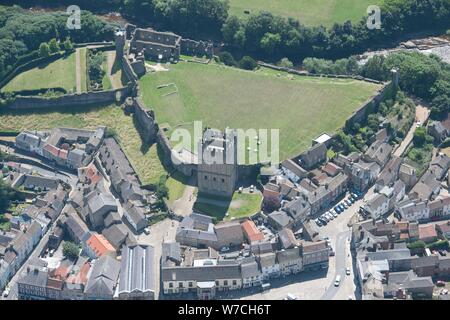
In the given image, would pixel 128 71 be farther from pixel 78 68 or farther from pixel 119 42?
pixel 78 68

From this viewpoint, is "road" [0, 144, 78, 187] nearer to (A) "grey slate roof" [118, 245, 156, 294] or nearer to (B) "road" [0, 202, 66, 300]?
(B) "road" [0, 202, 66, 300]

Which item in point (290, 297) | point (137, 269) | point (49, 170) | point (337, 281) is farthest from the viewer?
point (49, 170)

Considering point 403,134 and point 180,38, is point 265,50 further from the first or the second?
point 403,134

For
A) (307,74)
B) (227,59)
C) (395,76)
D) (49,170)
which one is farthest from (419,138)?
(49,170)

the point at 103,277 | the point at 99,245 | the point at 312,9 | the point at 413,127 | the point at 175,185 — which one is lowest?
the point at 103,277

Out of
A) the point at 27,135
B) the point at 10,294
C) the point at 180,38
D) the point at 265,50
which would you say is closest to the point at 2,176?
the point at 27,135

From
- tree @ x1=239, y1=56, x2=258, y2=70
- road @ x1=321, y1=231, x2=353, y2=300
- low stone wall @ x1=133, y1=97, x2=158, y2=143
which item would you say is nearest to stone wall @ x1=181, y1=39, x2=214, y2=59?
tree @ x1=239, y1=56, x2=258, y2=70
